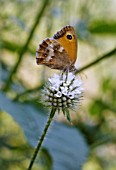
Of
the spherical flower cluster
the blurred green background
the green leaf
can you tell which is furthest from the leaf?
the green leaf

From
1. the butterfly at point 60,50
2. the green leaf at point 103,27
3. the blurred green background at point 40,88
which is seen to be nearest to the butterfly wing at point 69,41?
the butterfly at point 60,50

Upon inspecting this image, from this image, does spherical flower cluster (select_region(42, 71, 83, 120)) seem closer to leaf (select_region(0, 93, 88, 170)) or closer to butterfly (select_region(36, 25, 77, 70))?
butterfly (select_region(36, 25, 77, 70))

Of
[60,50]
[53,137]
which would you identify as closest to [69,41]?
[60,50]

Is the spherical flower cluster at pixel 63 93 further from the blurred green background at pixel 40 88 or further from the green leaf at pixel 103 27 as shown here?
the green leaf at pixel 103 27

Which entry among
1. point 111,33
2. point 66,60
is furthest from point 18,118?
point 111,33

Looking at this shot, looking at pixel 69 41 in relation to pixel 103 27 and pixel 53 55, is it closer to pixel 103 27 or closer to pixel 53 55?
pixel 53 55

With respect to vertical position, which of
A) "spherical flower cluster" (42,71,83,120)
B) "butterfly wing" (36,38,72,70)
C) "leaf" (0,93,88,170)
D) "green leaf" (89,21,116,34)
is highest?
"green leaf" (89,21,116,34)

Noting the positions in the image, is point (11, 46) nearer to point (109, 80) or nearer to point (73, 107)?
point (109, 80)
